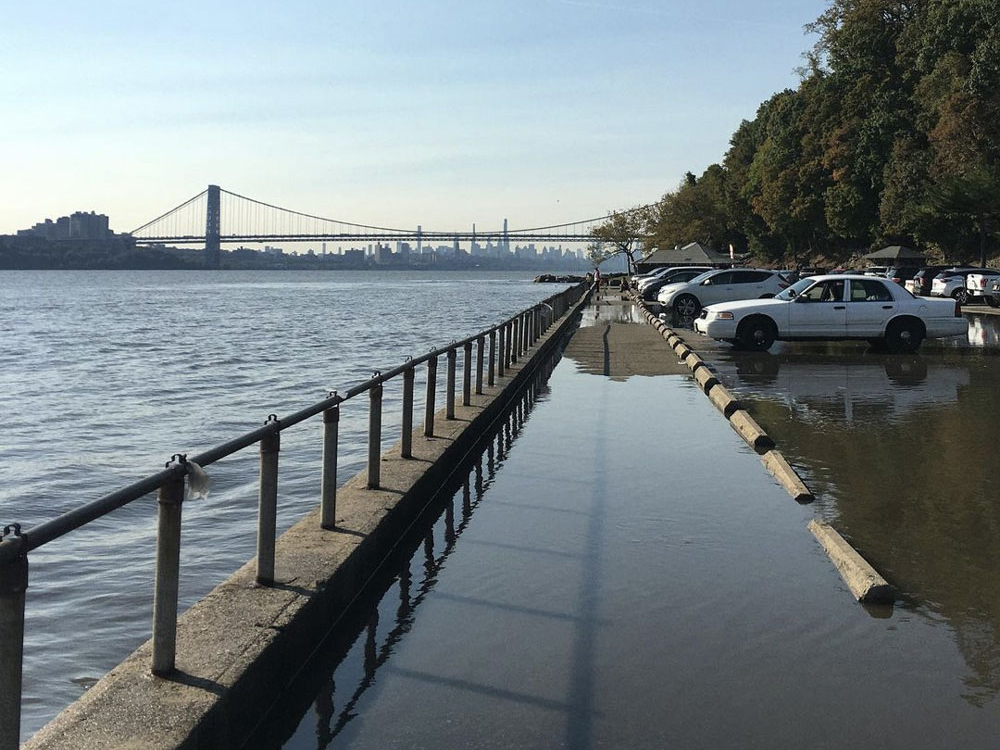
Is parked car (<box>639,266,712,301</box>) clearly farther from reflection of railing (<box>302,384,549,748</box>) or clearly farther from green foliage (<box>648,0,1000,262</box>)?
reflection of railing (<box>302,384,549,748</box>)

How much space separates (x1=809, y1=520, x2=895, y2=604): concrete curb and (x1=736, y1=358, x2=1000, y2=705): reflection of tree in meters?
0.20

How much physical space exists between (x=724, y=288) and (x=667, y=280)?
44.2 ft

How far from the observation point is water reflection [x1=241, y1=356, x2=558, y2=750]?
503 cm

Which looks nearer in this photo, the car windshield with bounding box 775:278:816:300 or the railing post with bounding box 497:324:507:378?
the railing post with bounding box 497:324:507:378

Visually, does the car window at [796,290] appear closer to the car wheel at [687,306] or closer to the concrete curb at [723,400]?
the concrete curb at [723,400]

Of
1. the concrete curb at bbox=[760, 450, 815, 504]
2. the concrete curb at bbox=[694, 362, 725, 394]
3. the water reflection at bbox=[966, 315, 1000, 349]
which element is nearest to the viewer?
the concrete curb at bbox=[760, 450, 815, 504]

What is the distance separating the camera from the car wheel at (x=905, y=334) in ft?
80.3

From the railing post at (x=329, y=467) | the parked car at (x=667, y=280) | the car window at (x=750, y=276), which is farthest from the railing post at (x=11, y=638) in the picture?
the parked car at (x=667, y=280)

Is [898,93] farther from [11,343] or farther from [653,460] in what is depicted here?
[653,460]

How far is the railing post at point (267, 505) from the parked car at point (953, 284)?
146 feet

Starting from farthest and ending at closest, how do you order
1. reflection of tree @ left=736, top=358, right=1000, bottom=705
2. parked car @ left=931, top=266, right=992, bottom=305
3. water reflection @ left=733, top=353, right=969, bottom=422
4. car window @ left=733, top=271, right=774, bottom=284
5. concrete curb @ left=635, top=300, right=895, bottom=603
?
parked car @ left=931, top=266, right=992, bottom=305 < car window @ left=733, top=271, right=774, bottom=284 < water reflection @ left=733, top=353, right=969, bottom=422 < concrete curb @ left=635, top=300, right=895, bottom=603 < reflection of tree @ left=736, top=358, right=1000, bottom=705

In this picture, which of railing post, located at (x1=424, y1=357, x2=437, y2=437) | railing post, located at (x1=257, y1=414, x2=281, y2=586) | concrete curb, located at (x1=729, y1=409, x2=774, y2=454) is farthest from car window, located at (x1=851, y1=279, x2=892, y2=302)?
railing post, located at (x1=257, y1=414, x2=281, y2=586)

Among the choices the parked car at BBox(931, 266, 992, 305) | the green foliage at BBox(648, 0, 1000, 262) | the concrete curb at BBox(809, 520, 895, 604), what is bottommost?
the concrete curb at BBox(809, 520, 895, 604)

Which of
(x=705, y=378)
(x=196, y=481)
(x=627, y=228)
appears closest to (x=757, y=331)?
(x=705, y=378)
